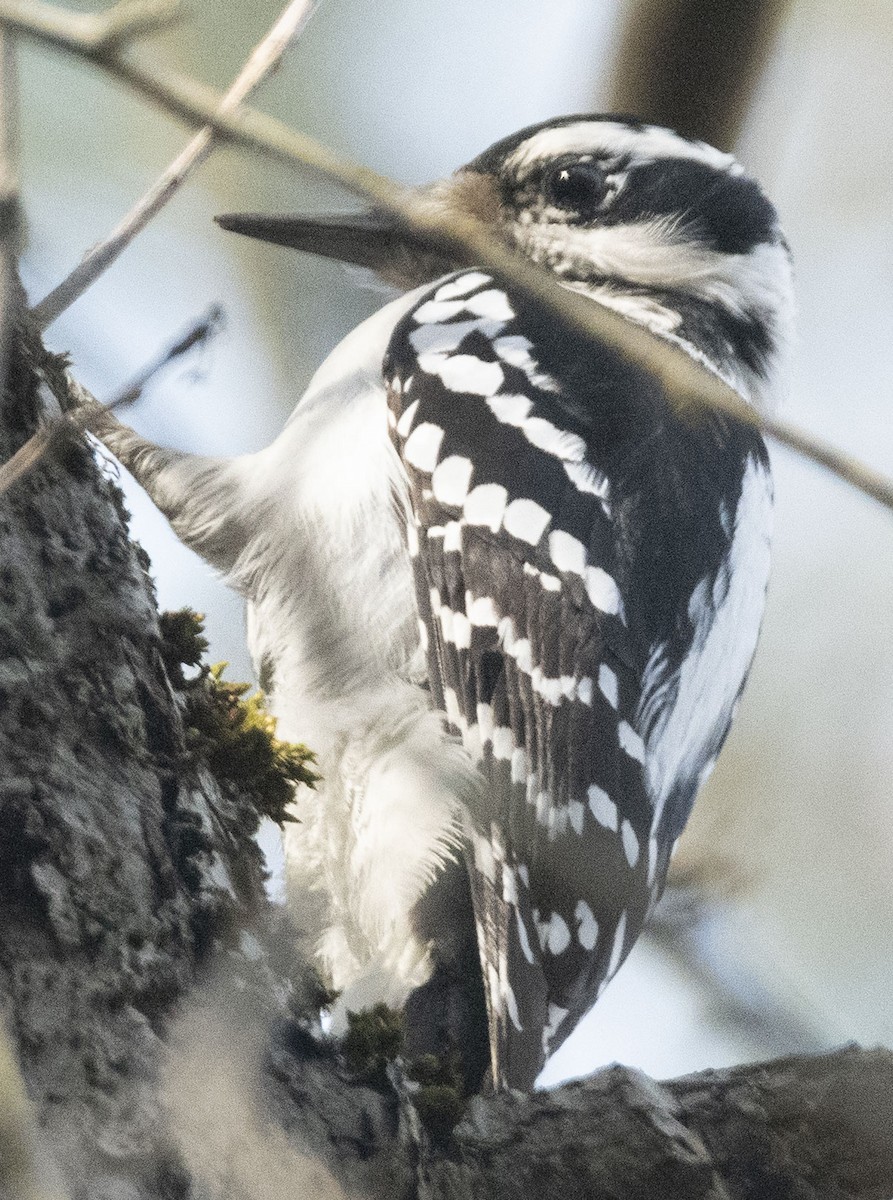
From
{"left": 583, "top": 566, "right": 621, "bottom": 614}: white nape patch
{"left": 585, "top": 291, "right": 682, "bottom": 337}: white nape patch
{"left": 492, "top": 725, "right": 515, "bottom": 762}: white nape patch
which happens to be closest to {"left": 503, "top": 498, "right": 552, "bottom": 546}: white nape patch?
{"left": 583, "top": 566, "right": 621, "bottom": 614}: white nape patch

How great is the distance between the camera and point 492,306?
9.19 feet

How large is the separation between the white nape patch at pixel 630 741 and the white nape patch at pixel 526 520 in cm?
37

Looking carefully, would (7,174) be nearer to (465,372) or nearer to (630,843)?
(465,372)

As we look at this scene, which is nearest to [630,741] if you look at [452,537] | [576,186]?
[452,537]

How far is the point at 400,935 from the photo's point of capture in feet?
8.21

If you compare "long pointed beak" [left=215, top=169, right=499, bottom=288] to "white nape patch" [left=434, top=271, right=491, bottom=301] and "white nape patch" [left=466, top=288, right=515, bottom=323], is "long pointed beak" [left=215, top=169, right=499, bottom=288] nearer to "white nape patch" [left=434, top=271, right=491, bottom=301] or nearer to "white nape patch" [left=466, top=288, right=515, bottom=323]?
"white nape patch" [left=434, top=271, right=491, bottom=301]

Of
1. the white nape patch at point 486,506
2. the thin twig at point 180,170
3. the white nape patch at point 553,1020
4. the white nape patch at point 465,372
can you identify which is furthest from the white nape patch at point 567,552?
the thin twig at point 180,170

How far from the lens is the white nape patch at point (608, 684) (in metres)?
2.42

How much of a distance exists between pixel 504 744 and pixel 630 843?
29cm

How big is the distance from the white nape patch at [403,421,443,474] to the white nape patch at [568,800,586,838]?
666 mm

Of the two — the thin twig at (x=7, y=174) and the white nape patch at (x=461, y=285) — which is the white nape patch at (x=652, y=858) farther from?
the thin twig at (x=7, y=174)

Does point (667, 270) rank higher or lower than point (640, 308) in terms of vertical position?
higher

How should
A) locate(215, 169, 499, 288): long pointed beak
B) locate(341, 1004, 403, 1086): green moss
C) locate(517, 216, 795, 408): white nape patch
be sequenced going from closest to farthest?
locate(341, 1004, 403, 1086): green moss < locate(215, 169, 499, 288): long pointed beak < locate(517, 216, 795, 408): white nape patch

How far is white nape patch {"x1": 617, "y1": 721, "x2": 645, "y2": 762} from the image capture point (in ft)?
8.02
